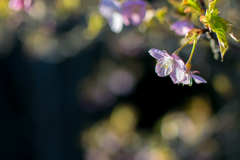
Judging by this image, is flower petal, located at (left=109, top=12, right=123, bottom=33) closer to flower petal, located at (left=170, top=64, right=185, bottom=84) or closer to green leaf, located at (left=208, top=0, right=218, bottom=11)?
flower petal, located at (left=170, top=64, right=185, bottom=84)

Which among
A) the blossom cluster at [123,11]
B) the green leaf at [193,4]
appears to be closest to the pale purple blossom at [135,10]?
the blossom cluster at [123,11]

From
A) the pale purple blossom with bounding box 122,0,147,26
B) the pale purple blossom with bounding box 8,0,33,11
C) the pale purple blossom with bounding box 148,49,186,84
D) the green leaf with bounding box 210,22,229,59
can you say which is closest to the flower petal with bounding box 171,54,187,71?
the pale purple blossom with bounding box 148,49,186,84

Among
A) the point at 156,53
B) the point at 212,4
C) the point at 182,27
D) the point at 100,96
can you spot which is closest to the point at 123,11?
the point at 182,27

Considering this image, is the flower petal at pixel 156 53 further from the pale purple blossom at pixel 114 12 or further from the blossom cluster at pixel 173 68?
the pale purple blossom at pixel 114 12

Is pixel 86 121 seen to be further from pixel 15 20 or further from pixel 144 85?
pixel 15 20

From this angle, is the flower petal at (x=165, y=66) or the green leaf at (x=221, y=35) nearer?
the green leaf at (x=221, y=35)

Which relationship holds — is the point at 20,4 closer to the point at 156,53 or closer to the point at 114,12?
the point at 114,12

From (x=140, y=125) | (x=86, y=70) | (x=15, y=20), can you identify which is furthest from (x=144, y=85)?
(x=15, y=20)
